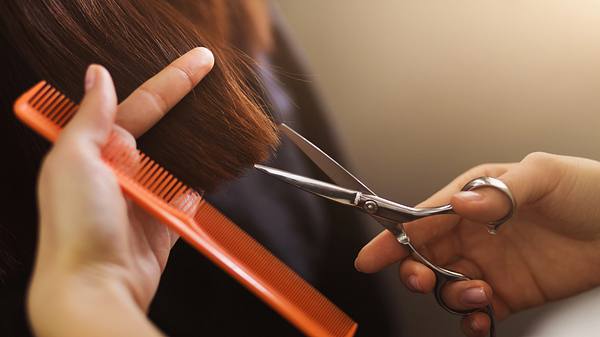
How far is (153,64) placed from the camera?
2.09 feet

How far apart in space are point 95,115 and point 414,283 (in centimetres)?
→ 42

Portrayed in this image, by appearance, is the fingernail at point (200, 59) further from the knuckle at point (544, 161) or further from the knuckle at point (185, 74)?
the knuckle at point (544, 161)

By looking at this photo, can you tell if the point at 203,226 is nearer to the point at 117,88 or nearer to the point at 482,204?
the point at 117,88

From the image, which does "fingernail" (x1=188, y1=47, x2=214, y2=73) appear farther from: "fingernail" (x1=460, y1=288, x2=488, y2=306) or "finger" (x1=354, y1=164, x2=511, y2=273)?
"fingernail" (x1=460, y1=288, x2=488, y2=306)

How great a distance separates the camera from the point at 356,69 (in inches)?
31.1

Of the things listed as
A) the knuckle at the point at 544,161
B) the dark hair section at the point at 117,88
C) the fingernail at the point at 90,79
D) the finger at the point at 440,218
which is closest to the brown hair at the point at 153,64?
the dark hair section at the point at 117,88

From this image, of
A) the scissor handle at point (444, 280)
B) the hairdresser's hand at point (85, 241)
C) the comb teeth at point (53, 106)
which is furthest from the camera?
the scissor handle at point (444, 280)

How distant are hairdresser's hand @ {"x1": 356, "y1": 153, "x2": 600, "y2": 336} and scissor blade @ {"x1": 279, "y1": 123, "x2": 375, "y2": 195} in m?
0.08

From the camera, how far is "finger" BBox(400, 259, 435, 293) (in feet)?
2.06

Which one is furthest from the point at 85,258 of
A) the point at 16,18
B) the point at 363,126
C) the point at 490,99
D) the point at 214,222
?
the point at 490,99

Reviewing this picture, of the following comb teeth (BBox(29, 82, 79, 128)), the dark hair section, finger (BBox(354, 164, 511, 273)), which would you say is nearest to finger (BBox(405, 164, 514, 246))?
finger (BBox(354, 164, 511, 273))

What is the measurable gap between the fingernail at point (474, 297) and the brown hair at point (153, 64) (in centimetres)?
31

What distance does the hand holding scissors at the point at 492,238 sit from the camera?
2.00 feet

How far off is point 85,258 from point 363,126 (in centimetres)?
46
